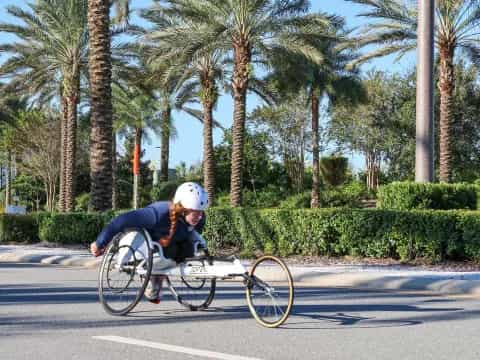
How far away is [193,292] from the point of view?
8703 millimetres

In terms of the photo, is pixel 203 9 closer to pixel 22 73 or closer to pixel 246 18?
pixel 246 18

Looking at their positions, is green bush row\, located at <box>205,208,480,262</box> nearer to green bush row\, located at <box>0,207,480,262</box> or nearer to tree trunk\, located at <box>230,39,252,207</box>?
green bush row\, located at <box>0,207,480,262</box>

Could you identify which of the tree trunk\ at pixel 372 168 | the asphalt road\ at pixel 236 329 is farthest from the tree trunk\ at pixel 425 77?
the tree trunk\ at pixel 372 168

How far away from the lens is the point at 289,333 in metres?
7.33

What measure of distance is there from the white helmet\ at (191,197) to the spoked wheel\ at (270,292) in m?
0.80

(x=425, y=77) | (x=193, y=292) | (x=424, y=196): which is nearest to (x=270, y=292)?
(x=193, y=292)

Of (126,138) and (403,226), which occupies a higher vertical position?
(126,138)

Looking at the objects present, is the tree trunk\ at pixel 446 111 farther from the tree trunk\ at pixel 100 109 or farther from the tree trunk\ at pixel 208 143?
the tree trunk\ at pixel 100 109

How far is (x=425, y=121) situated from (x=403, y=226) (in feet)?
13.7

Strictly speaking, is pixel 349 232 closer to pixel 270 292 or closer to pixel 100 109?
pixel 100 109

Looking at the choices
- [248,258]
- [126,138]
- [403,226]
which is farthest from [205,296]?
[126,138]

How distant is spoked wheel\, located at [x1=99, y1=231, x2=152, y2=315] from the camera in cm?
802

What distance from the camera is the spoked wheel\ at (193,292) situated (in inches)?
335

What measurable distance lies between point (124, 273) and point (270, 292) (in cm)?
157
